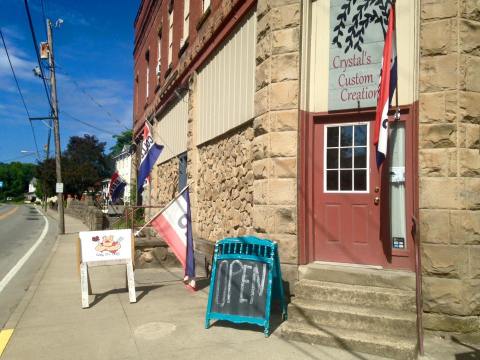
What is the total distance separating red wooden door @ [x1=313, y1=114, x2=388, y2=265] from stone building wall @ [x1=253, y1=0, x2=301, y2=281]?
14.7 inches

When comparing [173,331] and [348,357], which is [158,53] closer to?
[173,331]

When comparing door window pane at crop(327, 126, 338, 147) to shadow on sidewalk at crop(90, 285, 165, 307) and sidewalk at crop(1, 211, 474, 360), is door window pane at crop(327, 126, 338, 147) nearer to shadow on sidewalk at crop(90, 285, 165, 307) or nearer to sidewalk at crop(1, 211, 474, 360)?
sidewalk at crop(1, 211, 474, 360)

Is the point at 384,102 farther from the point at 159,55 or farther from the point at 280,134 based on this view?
the point at 159,55

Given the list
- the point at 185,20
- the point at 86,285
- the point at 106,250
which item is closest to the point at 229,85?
the point at 106,250

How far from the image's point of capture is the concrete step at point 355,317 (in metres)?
5.09

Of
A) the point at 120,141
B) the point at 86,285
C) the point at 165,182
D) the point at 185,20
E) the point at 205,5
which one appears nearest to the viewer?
the point at 86,285

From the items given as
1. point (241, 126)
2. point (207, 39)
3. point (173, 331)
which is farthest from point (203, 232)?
point (173, 331)

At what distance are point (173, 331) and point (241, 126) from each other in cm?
389

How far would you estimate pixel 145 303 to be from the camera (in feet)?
23.4

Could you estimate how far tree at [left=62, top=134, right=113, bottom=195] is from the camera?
47750mm

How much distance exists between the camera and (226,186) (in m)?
9.08

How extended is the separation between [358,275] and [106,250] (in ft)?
12.8

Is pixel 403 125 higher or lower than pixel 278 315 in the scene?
higher

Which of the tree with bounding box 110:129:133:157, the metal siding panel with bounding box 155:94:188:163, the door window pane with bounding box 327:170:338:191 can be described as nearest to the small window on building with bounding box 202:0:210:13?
the metal siding panel with bounding box 155:94:188:163
